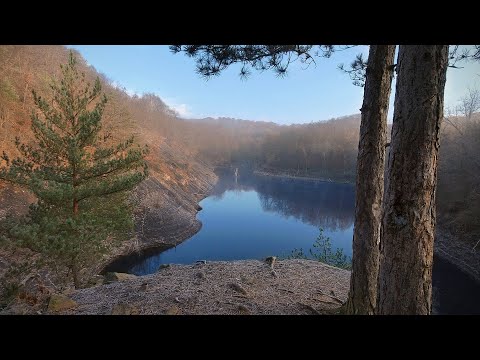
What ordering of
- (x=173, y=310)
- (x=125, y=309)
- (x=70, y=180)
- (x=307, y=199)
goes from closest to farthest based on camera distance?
(x=125, y=309)
(x=173, y=310)
(x=70, y=180)
(x=307, y=199)

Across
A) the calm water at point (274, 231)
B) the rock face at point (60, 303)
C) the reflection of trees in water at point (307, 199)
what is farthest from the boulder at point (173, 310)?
the reflection of trees in water at point (307, 199)

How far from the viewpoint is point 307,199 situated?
130ft

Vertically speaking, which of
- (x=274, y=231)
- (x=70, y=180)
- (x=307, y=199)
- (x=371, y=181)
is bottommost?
(x=274, y=231)

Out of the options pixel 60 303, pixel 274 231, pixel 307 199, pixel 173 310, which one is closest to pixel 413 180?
pixel 173 310

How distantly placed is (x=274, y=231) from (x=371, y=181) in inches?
829

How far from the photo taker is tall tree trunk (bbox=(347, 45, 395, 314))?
3197 millimetres

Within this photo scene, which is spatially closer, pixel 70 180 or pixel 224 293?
pixel 224 293

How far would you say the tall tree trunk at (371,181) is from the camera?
3197 millimetres

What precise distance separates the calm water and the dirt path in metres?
9.08

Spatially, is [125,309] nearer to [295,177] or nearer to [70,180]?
[70,180]

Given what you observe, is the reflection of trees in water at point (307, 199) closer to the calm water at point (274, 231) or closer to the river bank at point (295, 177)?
the calm water at point (274, 231)

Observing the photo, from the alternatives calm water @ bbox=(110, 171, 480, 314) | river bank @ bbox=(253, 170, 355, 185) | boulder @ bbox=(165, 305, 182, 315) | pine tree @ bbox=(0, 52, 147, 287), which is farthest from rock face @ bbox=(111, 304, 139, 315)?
river bank @ bbox=(253, 170, 355, 185)

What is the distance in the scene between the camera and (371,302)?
3.19m
